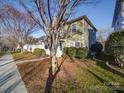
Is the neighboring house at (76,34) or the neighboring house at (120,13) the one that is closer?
the neighboring house at (120,13)

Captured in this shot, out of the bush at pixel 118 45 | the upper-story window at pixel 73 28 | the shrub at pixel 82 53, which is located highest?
the upper-story window at pixel 73 28

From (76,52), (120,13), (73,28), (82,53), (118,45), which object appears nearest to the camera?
(118,45)

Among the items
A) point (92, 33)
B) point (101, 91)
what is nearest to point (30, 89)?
point (101, 91)

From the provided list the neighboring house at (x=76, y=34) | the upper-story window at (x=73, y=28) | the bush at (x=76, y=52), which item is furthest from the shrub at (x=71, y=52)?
the upper-story window at (x=73, y=28)

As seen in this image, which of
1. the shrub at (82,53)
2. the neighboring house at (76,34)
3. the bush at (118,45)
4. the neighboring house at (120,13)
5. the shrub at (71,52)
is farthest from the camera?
the neighboring house at (76,34)

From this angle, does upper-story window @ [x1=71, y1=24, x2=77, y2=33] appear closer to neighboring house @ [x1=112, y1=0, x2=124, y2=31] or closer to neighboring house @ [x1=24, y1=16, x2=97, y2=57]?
neighboring house @ [x1=24, y1=16, x2=97, y2=57]

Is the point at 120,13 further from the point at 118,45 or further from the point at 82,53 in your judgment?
the point at 118,45

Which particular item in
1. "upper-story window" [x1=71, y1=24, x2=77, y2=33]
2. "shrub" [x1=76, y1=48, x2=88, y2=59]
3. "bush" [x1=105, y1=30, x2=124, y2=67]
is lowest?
"shrub" [x1=76, y1=48, x2=88, y2=59]

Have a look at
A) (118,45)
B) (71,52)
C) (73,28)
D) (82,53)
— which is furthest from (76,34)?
(118,45)

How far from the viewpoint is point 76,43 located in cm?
3089

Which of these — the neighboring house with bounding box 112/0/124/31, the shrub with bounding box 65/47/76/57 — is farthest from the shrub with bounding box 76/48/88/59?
the neighboring house with bounding box 112/0/124/31

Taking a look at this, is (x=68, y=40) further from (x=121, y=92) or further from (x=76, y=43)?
(x=121, y=92)

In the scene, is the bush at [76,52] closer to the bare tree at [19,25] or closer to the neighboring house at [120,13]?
the neighboring house at [120,13]

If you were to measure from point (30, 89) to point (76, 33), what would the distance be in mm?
23001
